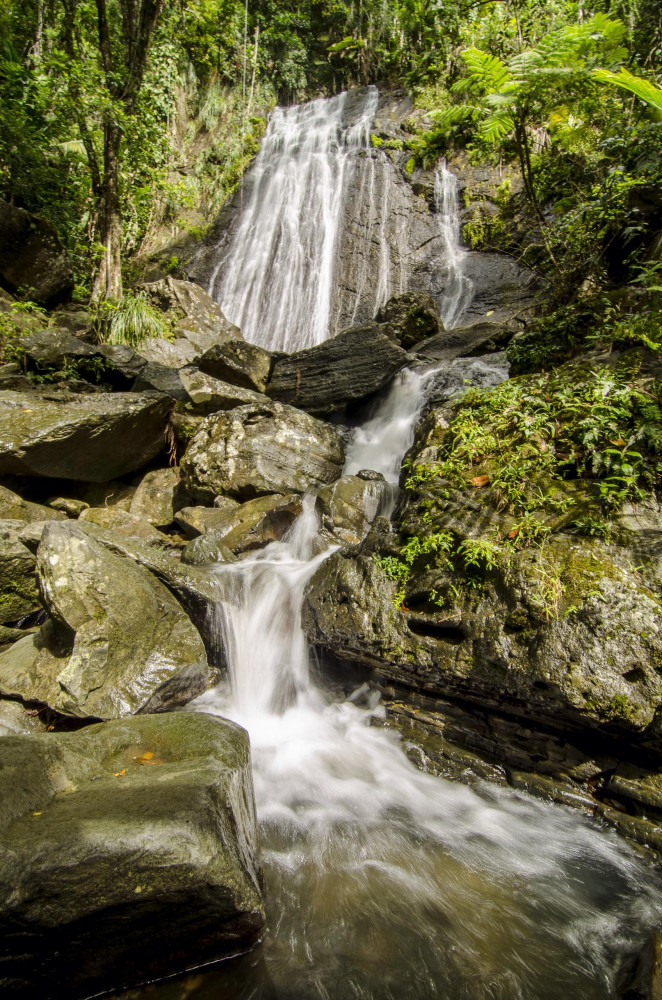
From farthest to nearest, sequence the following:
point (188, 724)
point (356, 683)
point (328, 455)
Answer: point (328, 455)
point (356, 683)
point (188, 724)

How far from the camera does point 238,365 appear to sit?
909cm

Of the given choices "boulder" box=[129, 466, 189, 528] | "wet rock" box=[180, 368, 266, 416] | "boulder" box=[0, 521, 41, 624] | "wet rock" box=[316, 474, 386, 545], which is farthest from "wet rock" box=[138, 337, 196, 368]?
"boulder" box=[0, 521, 41, 624]

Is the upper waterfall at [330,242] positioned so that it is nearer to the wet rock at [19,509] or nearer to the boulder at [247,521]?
the boulder at [247,521]

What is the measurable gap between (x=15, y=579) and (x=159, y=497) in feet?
9.70

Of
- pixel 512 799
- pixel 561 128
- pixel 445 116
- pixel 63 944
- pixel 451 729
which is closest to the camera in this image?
pixel 63 944

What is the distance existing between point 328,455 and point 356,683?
13.8 ft

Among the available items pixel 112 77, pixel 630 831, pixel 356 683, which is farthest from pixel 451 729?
pixel 112 77

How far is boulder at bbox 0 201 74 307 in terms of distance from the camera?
28.2ft

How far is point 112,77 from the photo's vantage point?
8641 mm

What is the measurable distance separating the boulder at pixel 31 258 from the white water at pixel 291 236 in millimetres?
5083

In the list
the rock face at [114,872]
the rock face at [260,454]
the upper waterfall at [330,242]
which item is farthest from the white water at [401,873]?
the upper waterfall at [330,242]

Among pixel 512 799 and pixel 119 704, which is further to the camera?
pixel 119 704

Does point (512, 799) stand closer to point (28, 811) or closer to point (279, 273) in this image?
point (28, 811)

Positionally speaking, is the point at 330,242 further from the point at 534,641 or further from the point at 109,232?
the point at 534,641
